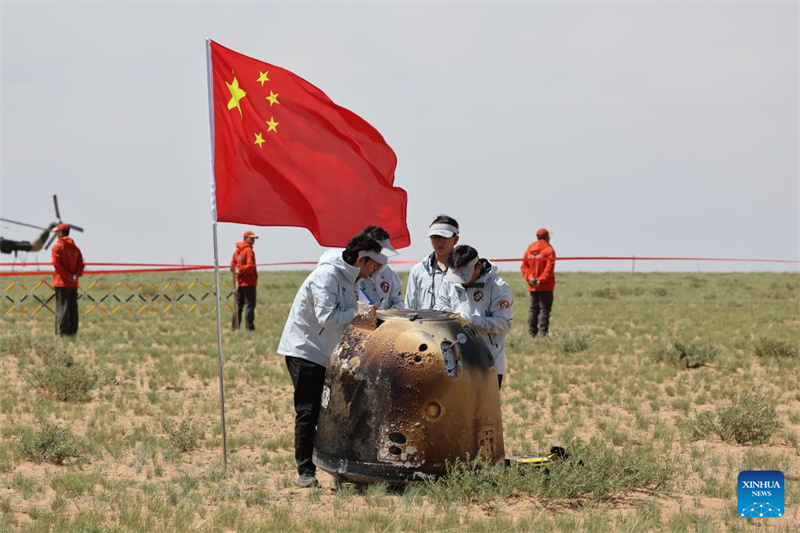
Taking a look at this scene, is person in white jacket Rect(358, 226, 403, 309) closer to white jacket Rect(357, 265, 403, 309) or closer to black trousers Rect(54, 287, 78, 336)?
white jacket Rect(357, 265, 403, 309)

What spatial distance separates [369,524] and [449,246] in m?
2.42

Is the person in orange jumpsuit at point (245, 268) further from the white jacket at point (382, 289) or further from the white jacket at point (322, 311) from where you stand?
the white jacket at point (322, 311)

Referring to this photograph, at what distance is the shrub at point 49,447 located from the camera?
922 centimetres

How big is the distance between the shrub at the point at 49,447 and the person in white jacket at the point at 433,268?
11.3ft

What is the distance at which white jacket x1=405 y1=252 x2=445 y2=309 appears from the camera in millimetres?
8391

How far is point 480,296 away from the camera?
8188 millimetres

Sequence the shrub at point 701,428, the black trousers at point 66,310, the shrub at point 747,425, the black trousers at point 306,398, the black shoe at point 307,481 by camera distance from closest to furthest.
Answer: the black trousers at point 306,398
the black shoe at point 307,481
the shrub at point 747,425
the shrub at point 701,428
the black trousers at point 66,310

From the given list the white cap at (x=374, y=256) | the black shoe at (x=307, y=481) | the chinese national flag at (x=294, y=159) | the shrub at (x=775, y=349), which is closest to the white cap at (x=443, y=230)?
the white cap at (x=374, y=256)

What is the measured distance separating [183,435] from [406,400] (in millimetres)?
3687

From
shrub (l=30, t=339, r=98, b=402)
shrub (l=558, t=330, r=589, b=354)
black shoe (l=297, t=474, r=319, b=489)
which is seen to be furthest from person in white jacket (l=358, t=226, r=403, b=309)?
shrub (l=558, t=330, r=589, b=354)

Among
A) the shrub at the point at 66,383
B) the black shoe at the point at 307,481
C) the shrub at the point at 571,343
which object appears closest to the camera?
the black shoe at the point at 307,481

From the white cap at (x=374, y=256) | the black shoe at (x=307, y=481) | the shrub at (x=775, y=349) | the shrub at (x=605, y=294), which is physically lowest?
the black shoe at (x=307, y=481)

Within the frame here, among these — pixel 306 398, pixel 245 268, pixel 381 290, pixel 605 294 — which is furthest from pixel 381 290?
pixel 605 294

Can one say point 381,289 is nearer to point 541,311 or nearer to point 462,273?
point 462,273
